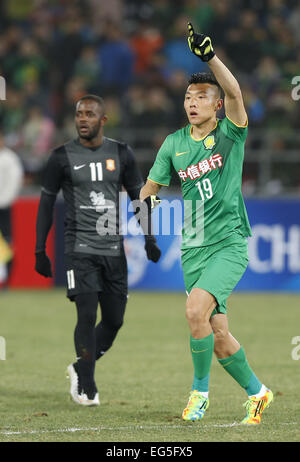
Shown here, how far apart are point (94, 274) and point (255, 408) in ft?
5.93

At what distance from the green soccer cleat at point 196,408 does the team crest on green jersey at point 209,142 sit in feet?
5.59

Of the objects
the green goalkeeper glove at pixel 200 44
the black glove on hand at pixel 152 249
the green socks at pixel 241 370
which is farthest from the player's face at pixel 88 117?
the green socks at pixel 241 370

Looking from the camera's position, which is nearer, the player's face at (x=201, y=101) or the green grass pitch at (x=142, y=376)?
the green grass pitch at (x=142, y=376)

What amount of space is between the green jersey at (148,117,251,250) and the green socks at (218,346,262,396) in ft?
2.64

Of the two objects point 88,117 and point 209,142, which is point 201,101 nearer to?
point 209,142

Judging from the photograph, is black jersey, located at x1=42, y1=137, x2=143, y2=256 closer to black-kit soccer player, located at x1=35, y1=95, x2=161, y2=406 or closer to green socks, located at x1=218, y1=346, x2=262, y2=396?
black-kit soccer player, located at x1=35, y1=95, x2=161, y2=406

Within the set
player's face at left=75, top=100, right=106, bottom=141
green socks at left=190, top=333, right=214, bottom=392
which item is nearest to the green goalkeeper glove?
player's face at left=75, top=100, right=106, bottom=141

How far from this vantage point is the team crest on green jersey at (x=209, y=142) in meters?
6.83

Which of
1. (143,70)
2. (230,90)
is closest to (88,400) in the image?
(230,90)

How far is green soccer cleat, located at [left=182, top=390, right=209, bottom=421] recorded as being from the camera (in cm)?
670

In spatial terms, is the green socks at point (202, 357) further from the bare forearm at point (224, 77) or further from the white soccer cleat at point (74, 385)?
the bare forearm at point (224, 77)

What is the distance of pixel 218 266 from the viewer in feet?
21.8

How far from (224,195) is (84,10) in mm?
13889

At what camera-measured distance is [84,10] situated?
65.3ft
